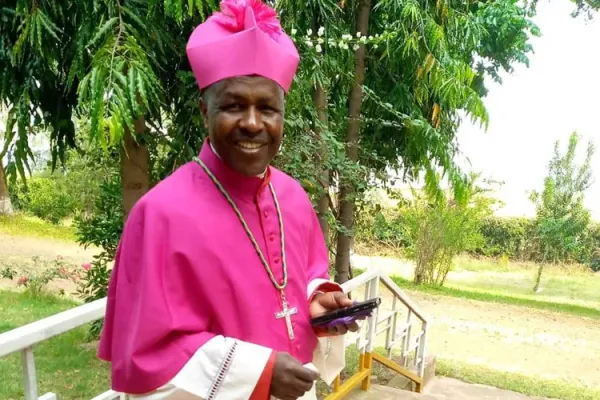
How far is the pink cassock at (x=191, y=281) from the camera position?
1.02m

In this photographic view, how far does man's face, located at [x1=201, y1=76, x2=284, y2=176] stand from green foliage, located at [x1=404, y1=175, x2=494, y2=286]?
422 inches

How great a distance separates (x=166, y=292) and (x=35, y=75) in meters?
2.51

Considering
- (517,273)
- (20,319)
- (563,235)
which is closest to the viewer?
(20,319)

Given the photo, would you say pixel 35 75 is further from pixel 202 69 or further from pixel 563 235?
pixel 563 235

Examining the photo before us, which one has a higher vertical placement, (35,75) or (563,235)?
(35,75)

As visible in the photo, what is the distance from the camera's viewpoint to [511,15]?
577 cm

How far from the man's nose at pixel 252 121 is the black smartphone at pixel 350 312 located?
421mm

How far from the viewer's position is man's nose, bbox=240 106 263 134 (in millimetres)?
1098

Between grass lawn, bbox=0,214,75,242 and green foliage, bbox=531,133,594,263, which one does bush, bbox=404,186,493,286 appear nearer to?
green foliage, bbox=531,133,594,263

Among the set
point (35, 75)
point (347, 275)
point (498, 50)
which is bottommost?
point (347, 275)

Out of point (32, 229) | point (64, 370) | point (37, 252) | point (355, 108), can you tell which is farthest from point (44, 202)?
point (355, 108)

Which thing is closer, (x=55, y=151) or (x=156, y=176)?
(x=55, y=151)

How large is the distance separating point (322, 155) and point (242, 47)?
2.80 m

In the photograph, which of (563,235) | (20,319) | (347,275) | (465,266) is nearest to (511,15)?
(347,275)
